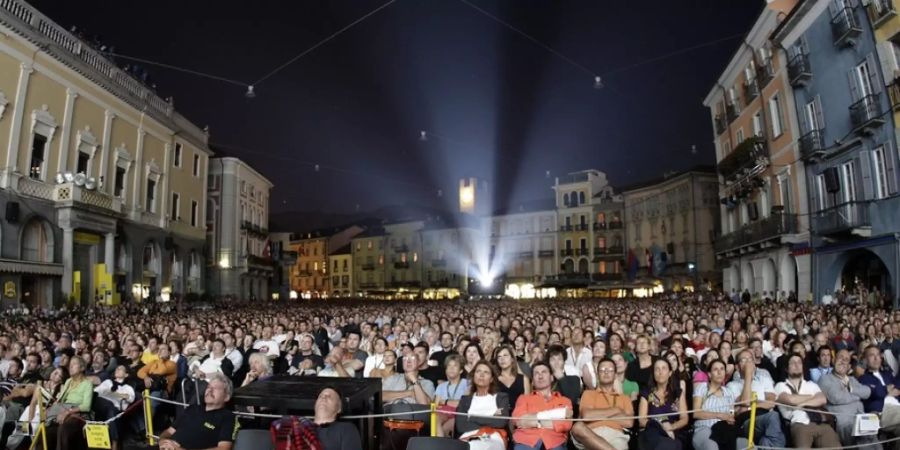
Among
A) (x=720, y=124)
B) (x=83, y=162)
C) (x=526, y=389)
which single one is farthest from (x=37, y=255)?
(x=720, y=124)

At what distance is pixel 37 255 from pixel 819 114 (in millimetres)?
33682

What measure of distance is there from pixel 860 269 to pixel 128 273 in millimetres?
35555

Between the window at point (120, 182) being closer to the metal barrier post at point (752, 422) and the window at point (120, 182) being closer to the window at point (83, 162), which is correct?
the window at point (83, 162)

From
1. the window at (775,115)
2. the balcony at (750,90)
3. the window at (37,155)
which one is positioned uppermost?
the balcony at (750,90)

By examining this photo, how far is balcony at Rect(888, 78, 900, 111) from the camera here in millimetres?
19594

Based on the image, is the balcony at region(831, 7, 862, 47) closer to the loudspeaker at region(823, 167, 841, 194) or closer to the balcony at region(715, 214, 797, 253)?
the loudspeaker at region(823, 167, 841, 194)

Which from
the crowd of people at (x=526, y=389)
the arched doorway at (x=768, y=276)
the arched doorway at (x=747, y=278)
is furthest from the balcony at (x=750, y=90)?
the crowd of people at (x=526, y=389)

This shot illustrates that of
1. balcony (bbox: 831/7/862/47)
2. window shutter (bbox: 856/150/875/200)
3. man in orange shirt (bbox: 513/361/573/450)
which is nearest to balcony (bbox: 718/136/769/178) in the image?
balcony (bbox: 831/7/862/47)

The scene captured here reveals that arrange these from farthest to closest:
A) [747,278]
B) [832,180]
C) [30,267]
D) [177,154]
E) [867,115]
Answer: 1. [177,154]
2. [747,278]
3. [30,267]
4. [832,180]
5. [867,115]

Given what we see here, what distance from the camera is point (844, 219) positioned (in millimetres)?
22625

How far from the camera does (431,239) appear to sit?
84375 mm

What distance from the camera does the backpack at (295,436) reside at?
513cm

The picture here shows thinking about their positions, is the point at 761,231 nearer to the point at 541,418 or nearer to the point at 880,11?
the point at 880,11

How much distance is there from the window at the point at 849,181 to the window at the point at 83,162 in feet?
112
